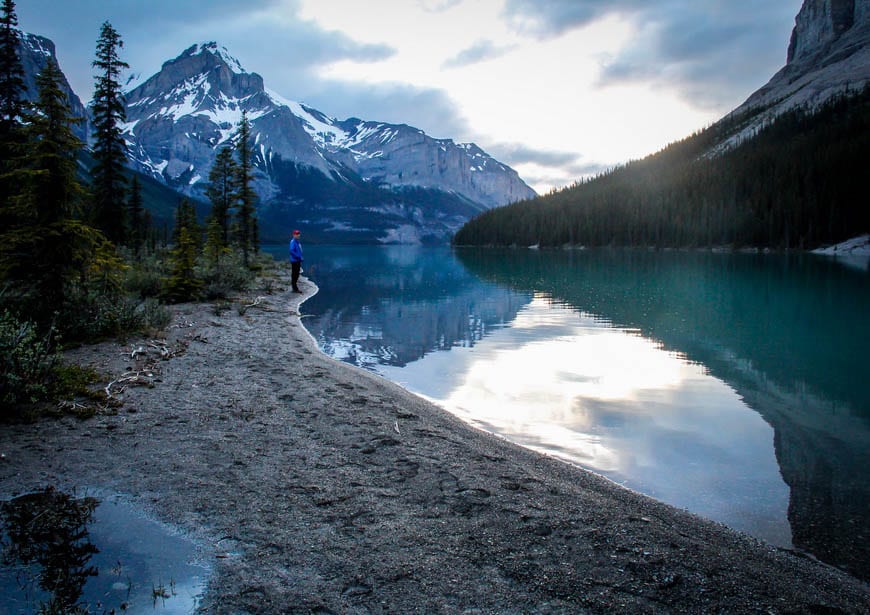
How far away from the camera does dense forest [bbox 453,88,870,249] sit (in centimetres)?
8938

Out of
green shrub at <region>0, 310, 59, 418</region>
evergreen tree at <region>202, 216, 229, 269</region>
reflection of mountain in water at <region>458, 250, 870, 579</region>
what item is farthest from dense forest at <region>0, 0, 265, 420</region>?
reflection of mountain in water at <region>458, 250, 870, 579</region>

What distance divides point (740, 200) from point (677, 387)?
11172 centimetres

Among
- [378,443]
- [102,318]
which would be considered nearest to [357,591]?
[378,443]

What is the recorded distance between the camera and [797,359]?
15.5 metres

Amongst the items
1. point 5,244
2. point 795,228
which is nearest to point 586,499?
point 5,244

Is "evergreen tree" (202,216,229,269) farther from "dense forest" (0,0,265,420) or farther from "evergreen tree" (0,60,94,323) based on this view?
"evergreen tree" (0,60,94,323)

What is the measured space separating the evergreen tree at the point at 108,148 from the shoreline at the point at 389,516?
94.7 ft

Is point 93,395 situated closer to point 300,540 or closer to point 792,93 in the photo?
point 300,540

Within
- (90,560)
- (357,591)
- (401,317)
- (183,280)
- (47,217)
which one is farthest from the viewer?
(401,317)

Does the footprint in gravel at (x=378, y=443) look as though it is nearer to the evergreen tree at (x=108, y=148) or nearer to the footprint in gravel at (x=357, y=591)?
the footprint in gravel at (x=357, y=591)

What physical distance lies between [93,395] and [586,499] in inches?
315

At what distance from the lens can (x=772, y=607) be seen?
13.6 feet

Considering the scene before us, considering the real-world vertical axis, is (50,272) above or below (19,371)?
above

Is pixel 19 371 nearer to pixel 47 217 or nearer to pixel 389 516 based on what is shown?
pixel 47 217
